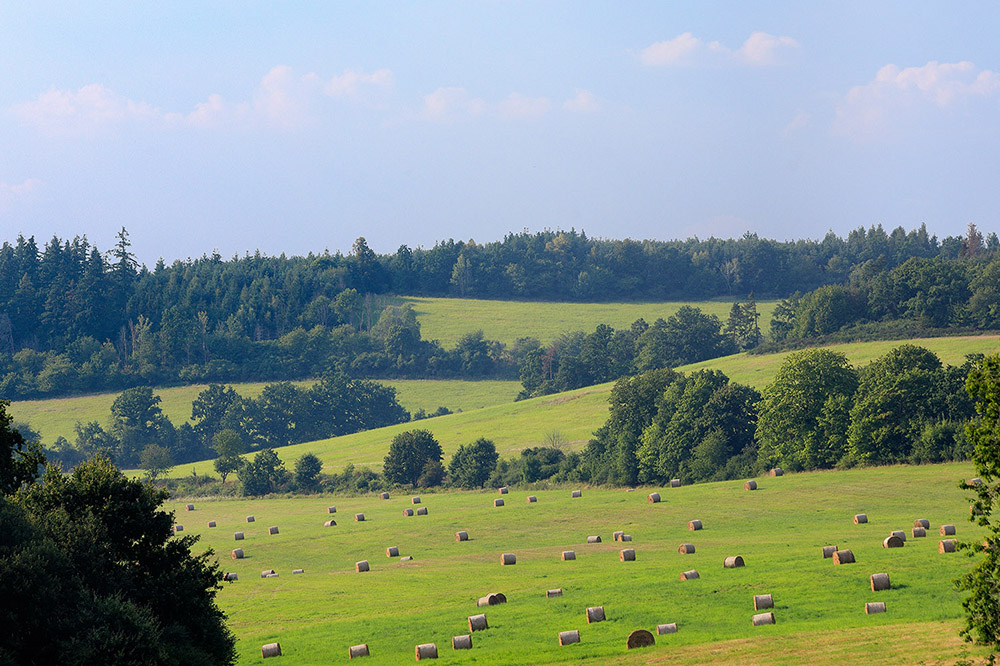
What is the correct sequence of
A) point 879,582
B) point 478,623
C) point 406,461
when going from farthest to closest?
point 406,461 < point 879,582 < point 478,623

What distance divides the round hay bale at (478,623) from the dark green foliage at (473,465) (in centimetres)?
6168

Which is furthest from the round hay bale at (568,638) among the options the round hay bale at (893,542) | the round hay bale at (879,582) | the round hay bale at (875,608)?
the round hay bale at (893,542)

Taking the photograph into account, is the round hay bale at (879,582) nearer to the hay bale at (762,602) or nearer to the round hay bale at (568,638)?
the hay bale at (762,602)

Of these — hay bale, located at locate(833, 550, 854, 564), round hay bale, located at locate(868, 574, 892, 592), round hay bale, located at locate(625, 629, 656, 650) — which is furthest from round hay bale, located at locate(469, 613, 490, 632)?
hay bale, located at locate(833, 550, 854, 564)

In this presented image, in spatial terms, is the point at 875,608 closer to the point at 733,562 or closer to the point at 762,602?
the point at 762,602

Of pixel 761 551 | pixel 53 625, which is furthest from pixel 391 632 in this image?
pixel 761 551

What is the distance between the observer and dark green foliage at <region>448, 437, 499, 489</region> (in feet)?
325

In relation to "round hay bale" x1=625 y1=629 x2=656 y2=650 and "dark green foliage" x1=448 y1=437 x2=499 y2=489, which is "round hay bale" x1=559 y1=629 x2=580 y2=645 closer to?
"round hay bale" x1=625 y1=629 x2=656 y2=650

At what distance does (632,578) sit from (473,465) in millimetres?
56686

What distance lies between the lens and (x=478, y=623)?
36469 millimetres

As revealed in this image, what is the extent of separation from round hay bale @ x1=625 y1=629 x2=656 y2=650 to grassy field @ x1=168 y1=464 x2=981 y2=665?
310mm

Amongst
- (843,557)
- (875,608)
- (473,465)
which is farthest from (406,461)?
(875,608)

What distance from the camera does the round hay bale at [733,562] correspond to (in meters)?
43.5

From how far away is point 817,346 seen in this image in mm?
134875
